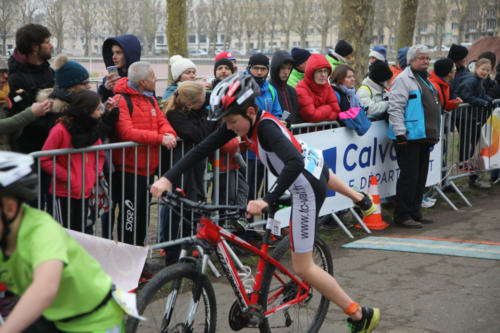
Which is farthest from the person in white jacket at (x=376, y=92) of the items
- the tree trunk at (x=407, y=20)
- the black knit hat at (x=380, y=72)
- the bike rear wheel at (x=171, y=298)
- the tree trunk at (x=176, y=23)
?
the tree trunk at (x=407, y=20)

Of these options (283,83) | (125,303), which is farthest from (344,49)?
(125,303)

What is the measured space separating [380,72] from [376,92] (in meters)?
0.29

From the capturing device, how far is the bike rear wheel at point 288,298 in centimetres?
457

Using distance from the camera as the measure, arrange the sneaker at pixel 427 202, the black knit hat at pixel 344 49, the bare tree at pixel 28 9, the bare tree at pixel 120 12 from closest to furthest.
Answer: the sneaker at pixel 427 202
the black knit hat at pixel 344 49
the bare tree at pixel 28 9
the bare tree at pixel 120 12

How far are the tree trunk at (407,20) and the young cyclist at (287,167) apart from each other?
52.0 ft

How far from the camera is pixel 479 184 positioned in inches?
434

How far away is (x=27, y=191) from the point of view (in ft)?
8.82

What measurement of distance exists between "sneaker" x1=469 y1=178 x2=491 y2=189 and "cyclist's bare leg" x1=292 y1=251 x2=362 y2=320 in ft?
23.5

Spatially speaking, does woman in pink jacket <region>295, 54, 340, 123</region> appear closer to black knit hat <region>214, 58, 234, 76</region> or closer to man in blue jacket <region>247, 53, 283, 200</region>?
man in blue jacket <region>247, 53, 283, 200</region>

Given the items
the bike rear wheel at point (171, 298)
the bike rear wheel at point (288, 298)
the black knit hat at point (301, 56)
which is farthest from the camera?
the black knit hat at point (301, 56)

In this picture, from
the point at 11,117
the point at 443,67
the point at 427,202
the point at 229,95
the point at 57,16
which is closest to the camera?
the point at 229,95

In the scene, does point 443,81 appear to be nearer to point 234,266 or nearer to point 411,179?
point 411,179

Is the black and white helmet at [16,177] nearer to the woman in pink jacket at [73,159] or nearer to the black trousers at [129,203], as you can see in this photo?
the woman in pink jacket at [73,159]

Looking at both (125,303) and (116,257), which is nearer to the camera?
(125,303)
